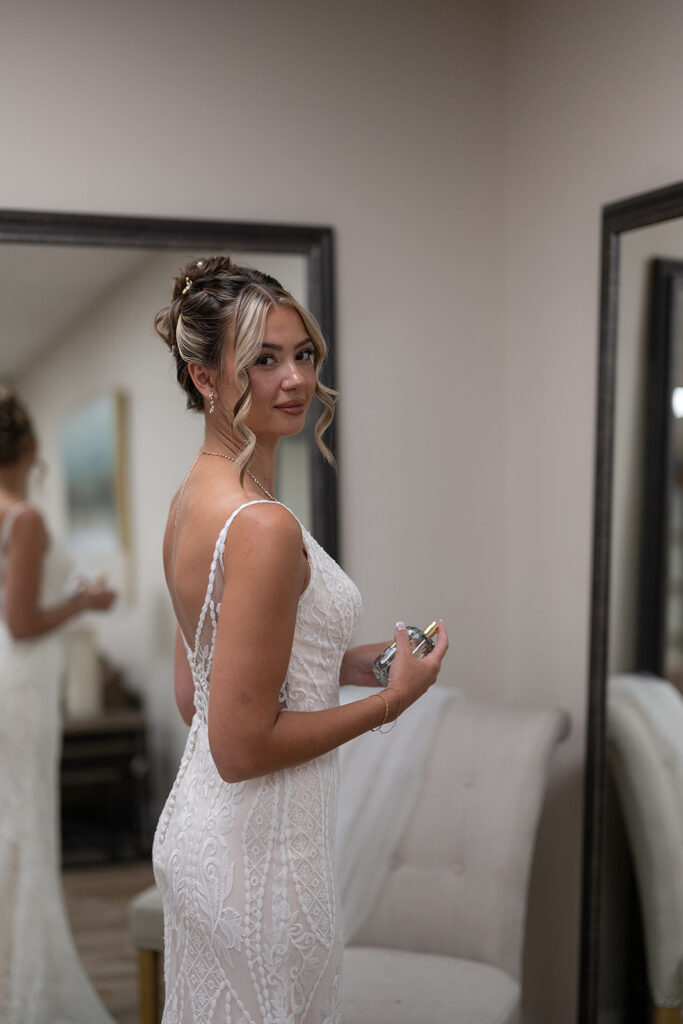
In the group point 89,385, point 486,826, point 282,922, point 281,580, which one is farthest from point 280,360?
point 486,826

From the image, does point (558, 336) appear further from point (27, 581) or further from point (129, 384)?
point (27, 581)

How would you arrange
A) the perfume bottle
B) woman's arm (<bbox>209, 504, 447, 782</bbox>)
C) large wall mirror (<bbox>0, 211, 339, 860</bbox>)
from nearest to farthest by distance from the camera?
woman's arm (<bbox>209, 504, 447, 782</bbox>)
the perfume bottle
large wall mirror (<bbox>0, 211, 339, 860</bbox>)

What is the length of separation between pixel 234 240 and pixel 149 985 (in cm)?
171

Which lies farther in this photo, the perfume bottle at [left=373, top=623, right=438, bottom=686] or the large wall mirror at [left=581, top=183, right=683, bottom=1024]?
the large wall mirror at [left=581, top=183, right=683, bottom=1024]

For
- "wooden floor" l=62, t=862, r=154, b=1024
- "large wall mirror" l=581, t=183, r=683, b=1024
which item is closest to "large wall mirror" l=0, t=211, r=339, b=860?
"wooden floor" l=62, t=862, r=154, b=1024

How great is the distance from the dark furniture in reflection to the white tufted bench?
17 centimetres

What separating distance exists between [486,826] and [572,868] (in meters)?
0.36

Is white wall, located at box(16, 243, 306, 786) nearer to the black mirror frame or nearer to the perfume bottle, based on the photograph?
the black mirror frame

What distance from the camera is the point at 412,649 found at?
1564mm

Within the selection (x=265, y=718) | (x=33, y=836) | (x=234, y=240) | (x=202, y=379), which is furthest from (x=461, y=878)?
(x=234, y=240)

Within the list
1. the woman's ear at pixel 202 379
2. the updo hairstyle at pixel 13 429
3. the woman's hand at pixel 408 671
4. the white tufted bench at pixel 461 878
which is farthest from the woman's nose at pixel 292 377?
the white tufted bench at pixel 461 878

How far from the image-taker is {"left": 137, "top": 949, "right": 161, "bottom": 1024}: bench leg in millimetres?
2328

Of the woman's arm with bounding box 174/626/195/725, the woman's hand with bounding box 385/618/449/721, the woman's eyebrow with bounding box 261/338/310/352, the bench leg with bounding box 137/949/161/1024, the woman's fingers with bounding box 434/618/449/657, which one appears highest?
the woman's eyebrow with bounding box 261/338/310/352

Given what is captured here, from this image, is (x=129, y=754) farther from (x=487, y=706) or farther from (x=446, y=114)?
(x=446, y=114)
